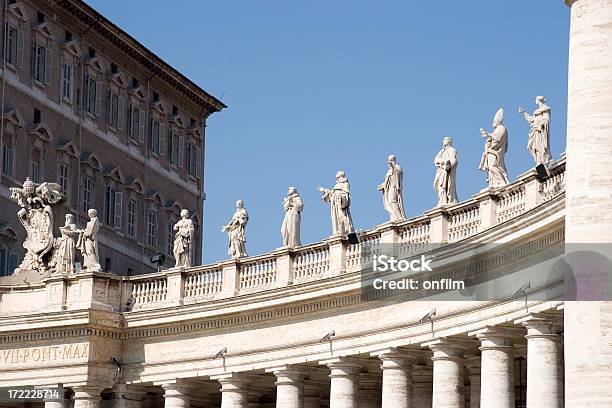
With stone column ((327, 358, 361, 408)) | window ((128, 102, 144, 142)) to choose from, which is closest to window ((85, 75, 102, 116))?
window ((128, 102, 144, 142))

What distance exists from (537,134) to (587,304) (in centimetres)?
1522

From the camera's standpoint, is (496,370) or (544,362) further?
(496,370)

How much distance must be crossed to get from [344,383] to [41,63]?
121 ft

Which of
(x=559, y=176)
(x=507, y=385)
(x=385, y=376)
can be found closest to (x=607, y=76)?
(x=559, y=176)

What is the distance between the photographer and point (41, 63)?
9606cm

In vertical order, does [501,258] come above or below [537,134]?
below

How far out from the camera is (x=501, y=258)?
5672 cm

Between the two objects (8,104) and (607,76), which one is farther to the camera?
(8,104)

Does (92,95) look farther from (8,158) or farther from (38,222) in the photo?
(38,222)

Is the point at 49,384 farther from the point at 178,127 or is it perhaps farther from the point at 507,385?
the point at 178,127

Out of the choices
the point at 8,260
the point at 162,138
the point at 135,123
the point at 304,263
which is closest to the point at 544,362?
the point at 304,263

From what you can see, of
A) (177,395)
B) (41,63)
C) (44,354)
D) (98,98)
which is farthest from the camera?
(98,98)

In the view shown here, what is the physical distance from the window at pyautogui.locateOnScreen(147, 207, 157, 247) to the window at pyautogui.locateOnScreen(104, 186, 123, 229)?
4.08 m

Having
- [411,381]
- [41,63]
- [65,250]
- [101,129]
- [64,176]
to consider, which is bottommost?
[411,381]
